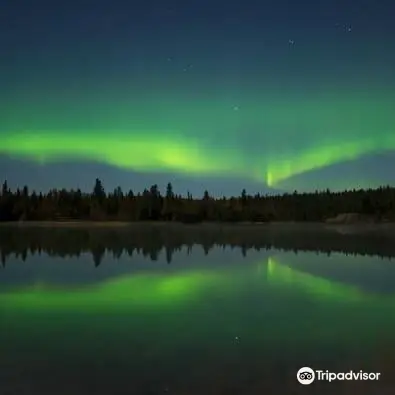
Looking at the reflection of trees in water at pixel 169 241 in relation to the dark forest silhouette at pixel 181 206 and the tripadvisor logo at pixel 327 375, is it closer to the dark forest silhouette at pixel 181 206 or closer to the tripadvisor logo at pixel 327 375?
the dark forest silhouette at pixel 181 206

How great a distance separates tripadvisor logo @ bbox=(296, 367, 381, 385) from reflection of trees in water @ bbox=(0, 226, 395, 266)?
1.24 feet

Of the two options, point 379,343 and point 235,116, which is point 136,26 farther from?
point 379,343

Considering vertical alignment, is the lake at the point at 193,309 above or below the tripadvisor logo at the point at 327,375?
above

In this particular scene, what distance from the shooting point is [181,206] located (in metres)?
2.01

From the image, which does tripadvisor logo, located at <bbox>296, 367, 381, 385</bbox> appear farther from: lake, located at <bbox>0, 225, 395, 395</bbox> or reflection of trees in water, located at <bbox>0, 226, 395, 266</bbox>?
reflection of trees in water, located at <bbox>0, 226, 395, 266</bbox>

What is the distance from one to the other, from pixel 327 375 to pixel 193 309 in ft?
1.42

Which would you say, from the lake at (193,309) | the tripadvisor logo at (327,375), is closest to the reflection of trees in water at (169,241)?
the lake at (193,309)

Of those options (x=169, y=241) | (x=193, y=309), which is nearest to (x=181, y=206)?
(x=169, y=241)

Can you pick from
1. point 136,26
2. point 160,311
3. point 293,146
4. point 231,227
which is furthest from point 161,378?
point 136,26

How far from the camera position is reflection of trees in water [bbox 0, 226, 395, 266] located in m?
1.96

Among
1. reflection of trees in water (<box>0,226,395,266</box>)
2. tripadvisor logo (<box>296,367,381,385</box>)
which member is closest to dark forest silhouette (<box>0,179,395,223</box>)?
reflection of trees in water (<box>0,226,395,266</box>)

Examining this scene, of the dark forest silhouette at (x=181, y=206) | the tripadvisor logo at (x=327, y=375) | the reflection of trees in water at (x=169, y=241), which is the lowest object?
the tripadvisor logo at (x=327, y=375)

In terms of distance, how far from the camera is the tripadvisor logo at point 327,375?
175cm

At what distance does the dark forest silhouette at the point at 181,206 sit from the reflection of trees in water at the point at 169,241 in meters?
0.04
